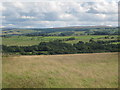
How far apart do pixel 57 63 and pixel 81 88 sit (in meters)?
3.48

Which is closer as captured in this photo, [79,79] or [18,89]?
[18,89]

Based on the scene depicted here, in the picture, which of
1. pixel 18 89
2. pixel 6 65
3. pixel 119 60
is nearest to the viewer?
pixel 18 89

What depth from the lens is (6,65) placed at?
9.95 metres

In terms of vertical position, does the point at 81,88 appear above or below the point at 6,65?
below

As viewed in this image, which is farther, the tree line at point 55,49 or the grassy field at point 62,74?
the tree line at point 55,49

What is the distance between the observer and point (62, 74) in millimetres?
8641

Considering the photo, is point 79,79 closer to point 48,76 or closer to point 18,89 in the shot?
point 48,76

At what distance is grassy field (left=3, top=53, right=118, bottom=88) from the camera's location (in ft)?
25.2

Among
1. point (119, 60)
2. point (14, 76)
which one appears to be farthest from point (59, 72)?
point (119, 60)

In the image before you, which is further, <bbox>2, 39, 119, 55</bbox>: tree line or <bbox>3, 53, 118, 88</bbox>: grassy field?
<bbox>2, 39, 119, 55</bbox>: tree line

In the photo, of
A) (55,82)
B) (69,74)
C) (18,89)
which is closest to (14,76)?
(18,89)

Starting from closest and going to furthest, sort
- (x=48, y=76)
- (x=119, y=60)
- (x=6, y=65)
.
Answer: (x=48, y=76), (x=6, y=65), (x=119, y=60)

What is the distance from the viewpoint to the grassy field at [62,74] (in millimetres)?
7668

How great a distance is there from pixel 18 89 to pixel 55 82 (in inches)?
69.7
